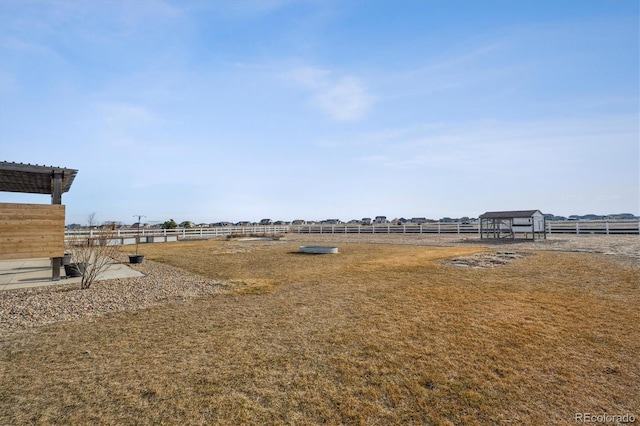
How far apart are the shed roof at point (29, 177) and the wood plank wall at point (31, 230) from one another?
46.8 inches

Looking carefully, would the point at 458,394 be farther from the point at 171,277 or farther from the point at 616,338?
the point at 171,277

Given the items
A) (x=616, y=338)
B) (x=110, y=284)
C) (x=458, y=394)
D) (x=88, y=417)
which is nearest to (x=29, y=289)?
(x=110, y=284)

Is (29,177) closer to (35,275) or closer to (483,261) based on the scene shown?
(35,275)

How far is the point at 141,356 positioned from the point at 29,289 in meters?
7.16

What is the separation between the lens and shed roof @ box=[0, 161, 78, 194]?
10.0 meters

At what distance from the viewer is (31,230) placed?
984 centimetres

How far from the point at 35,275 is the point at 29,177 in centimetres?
367

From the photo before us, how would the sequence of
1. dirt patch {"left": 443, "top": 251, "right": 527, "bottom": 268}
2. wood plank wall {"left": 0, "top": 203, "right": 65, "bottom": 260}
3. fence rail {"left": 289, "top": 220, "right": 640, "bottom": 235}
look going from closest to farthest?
wood plank wall {"left": 0, "top": 203, "right": 65, "bottom": 260}
dirt patch {"left": 443, "top": 251, "right": 527, "bottom": 268}
fence rail {"left": 289, "top": 220, "right": 640, "bottom": 235}

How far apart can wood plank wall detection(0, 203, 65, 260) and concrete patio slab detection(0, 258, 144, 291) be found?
86 cm

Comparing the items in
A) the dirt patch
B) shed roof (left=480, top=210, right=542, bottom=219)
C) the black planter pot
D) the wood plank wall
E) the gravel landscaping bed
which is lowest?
the gravel landscaping bed

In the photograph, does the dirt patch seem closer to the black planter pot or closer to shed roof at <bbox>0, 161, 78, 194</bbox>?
the black planter pot

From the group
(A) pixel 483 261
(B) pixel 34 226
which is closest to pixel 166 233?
(B) pixel 34 226

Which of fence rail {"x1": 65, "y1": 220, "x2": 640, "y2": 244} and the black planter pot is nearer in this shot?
the black planter pot

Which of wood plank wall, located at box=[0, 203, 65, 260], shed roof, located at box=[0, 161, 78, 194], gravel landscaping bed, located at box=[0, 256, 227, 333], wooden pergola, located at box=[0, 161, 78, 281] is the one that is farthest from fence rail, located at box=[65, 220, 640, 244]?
gravel landscaping bed, located at box=[0, 256, 227, 333]
